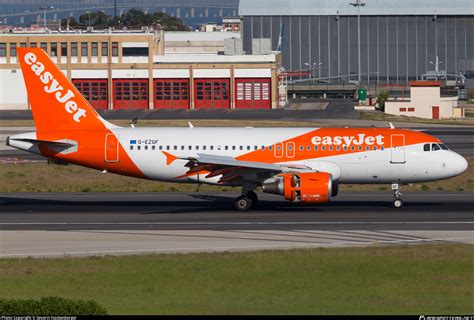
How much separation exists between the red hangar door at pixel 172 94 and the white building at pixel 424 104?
86.7 feet

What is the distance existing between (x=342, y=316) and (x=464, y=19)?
182m

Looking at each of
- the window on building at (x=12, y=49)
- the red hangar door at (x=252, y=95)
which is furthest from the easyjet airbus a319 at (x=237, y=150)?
the window on building at (x=12, y=49)

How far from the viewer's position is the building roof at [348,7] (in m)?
195

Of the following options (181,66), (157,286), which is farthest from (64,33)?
(157,286)

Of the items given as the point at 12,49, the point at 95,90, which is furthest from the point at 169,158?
the point at 12,49

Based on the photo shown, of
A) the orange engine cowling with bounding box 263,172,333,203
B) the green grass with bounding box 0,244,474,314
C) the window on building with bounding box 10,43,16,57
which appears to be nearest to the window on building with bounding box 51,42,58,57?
the window on building with bounding box 10,43,16,57

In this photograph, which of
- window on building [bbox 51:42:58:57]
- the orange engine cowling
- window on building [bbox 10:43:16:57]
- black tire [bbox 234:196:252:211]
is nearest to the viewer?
the orange engine cowling

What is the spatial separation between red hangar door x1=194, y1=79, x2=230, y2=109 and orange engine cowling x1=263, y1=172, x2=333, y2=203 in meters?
90.9

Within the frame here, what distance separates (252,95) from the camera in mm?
133625

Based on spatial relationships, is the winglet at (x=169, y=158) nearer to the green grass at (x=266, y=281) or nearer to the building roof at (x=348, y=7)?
the green grass at (x=266, y=281)

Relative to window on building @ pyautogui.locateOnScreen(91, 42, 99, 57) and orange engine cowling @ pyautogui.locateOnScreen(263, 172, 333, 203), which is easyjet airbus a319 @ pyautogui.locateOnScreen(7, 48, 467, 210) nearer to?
orange engine cowling @ pyautogui.locateOnScreen(263, 172, 333, 203)

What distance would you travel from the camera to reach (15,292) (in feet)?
87.0

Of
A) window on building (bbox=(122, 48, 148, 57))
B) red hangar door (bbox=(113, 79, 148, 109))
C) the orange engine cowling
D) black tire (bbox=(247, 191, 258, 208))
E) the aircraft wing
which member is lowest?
black tire (bbox=(247, 191, 258, 208))

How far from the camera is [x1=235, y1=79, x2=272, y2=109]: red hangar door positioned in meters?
133
